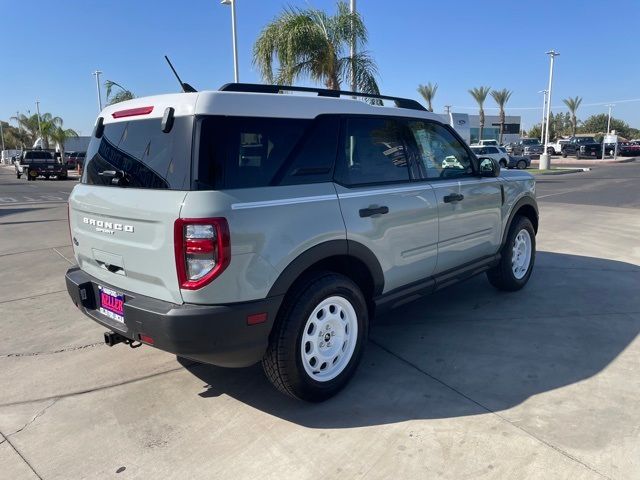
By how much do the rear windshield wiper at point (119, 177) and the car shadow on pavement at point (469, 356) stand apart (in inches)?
59.6

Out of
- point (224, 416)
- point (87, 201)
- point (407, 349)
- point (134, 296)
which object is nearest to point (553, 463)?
point (407, 349)

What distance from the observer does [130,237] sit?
291 centimetres

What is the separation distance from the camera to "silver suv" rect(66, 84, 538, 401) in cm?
266

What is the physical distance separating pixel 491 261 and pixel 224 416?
2.99 meters

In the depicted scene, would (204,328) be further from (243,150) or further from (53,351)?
(53,351)

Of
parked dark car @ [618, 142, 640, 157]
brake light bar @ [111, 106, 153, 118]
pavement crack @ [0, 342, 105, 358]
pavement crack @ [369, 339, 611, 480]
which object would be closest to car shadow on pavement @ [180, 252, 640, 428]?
pavement crack @ [369, 339, 611, 480]

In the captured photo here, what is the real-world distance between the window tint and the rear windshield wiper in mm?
683

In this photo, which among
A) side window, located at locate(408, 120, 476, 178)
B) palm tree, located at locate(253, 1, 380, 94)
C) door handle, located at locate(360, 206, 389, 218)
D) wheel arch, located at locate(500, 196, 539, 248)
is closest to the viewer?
door handle, located at locate(360, 206, 389, 218)

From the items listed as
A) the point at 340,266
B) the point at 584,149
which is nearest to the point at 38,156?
the point at 340,266

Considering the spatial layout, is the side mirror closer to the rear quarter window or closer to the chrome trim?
the rear quarter window

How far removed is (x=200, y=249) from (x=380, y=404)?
156 centimetres

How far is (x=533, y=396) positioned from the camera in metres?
3.26

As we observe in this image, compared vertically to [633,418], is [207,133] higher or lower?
higher

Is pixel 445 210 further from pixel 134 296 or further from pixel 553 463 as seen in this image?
pixel 134 296
